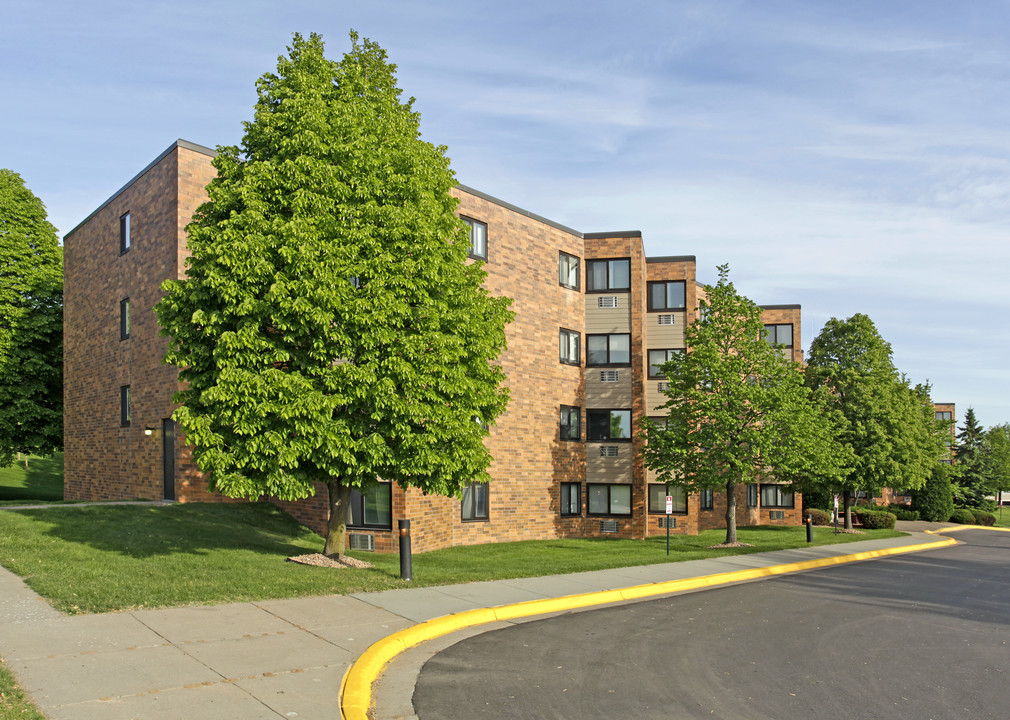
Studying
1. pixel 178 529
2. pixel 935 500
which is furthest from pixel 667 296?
pixel 935 500

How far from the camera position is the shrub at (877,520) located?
41188mm

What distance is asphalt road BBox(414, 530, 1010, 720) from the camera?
26.1 ft

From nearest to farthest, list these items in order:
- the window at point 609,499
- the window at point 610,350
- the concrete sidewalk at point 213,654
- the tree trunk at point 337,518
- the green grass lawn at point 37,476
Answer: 1. the concrete sidewalk at point 213,654
2. the tree trunk at point 337,518
3. the window at point 609,499
4. the window at point 610,350
5. the green grass lawn at point 37,476

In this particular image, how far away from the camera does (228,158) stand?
53.0 feet

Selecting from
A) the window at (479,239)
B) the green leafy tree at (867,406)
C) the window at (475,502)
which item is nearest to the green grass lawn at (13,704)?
the window at (475,502)

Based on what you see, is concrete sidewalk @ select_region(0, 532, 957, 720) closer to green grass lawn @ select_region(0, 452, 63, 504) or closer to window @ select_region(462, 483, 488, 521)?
window @ select_region(462, 483, 488, 521)

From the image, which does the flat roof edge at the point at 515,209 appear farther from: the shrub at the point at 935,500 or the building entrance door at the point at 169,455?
the shrub at the point at 935,500

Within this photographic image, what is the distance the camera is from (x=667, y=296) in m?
33.6

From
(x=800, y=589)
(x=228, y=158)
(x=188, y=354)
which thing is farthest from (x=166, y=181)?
(x=800, y=589)

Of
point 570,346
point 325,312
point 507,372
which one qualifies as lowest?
point 507,372

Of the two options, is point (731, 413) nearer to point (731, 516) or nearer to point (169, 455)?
point (731, 516)

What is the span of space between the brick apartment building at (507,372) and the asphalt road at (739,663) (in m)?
10.7

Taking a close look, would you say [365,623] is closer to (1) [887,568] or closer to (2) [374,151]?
(2) [374,151]

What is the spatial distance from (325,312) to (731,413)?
16328mm
